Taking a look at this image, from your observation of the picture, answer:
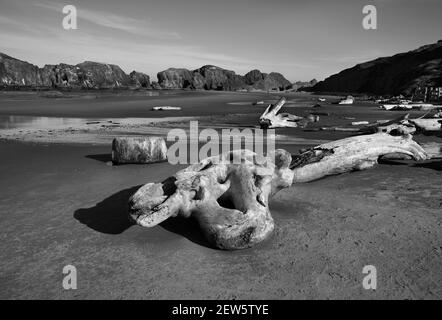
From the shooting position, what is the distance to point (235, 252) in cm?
→ 405

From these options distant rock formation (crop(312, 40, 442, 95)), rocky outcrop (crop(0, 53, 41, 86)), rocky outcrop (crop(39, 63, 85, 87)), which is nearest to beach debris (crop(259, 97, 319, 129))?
distant rock formation (crop(312, 40, 442, 95))

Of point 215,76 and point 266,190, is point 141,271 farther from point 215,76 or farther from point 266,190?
point 215,76

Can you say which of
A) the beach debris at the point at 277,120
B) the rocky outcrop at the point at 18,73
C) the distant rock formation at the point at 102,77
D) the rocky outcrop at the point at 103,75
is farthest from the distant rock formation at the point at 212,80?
the beach debris at the point at 277,120

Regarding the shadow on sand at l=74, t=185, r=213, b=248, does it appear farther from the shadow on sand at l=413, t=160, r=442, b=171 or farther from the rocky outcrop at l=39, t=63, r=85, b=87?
the rocky outcrop at l=39, t=63, r=85, b=87

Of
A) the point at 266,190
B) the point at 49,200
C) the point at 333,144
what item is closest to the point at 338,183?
the point at 333,144

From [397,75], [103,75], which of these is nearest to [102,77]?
[103,75]

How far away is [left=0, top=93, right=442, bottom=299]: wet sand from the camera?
10.9 ft

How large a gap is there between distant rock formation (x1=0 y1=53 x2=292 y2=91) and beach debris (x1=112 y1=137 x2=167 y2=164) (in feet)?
334

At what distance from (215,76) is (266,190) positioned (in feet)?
561

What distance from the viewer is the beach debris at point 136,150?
8.12 metres

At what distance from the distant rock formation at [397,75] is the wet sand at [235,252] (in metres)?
55.8

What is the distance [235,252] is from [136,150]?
4.89m
